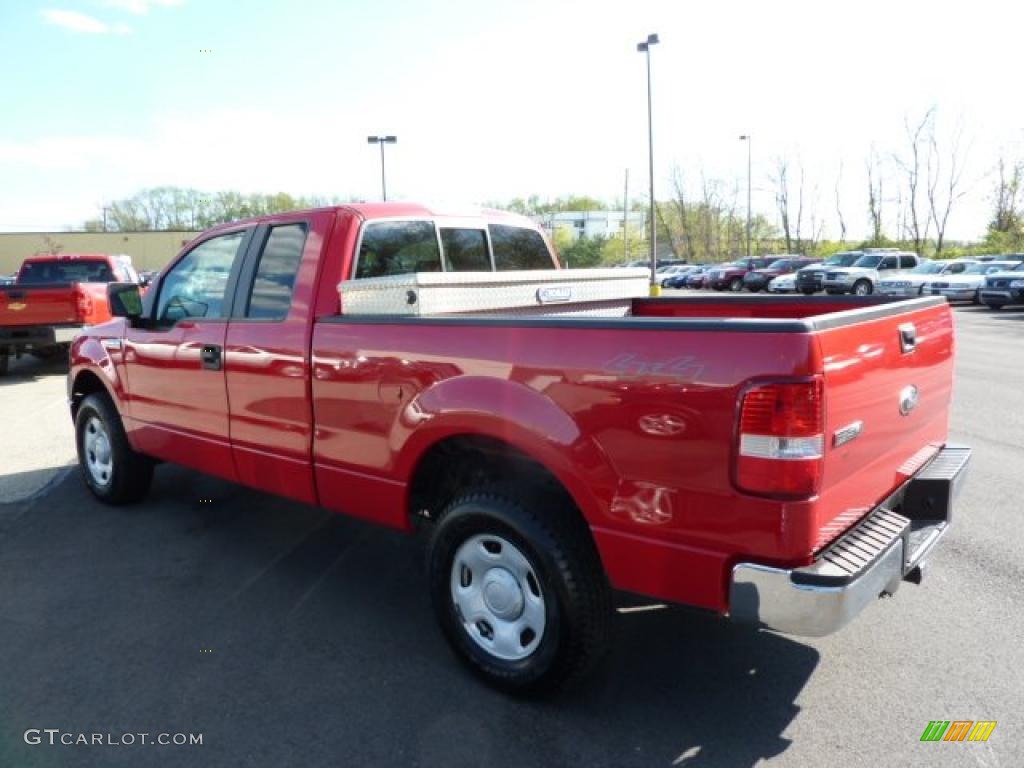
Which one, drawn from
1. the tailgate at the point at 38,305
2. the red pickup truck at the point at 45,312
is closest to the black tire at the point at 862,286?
the red pickup truck at the point at 45,312

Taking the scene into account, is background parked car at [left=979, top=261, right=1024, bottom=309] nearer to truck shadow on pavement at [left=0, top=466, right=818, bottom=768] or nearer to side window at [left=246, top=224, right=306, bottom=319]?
truck shadow on pavement at [left=0, top=466, right=818, bottom=768]

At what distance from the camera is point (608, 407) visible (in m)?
2.52

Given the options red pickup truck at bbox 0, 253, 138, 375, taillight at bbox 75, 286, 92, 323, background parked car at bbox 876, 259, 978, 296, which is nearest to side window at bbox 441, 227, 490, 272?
red pickup truck at bbox 0, 253, 138, 375

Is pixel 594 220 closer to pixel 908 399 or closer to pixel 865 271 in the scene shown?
pixel 865 271

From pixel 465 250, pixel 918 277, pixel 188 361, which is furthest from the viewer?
pixel 918 277

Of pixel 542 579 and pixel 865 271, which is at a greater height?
pixel 865 271

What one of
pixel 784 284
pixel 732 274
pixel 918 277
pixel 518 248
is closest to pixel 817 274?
pixel 784 284

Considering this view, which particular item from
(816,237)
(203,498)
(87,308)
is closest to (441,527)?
(203,498)

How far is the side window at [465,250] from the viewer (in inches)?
177

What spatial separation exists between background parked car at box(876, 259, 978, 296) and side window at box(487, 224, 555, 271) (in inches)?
912

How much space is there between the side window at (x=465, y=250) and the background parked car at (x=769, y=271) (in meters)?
33.8

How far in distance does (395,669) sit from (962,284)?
26.4 metres

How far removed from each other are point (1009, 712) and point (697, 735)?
117 cm

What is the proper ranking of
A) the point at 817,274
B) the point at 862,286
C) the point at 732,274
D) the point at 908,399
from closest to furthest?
the point at 908,399 → the point at 862,286 → the point at 817,274 → the point at 732,274
